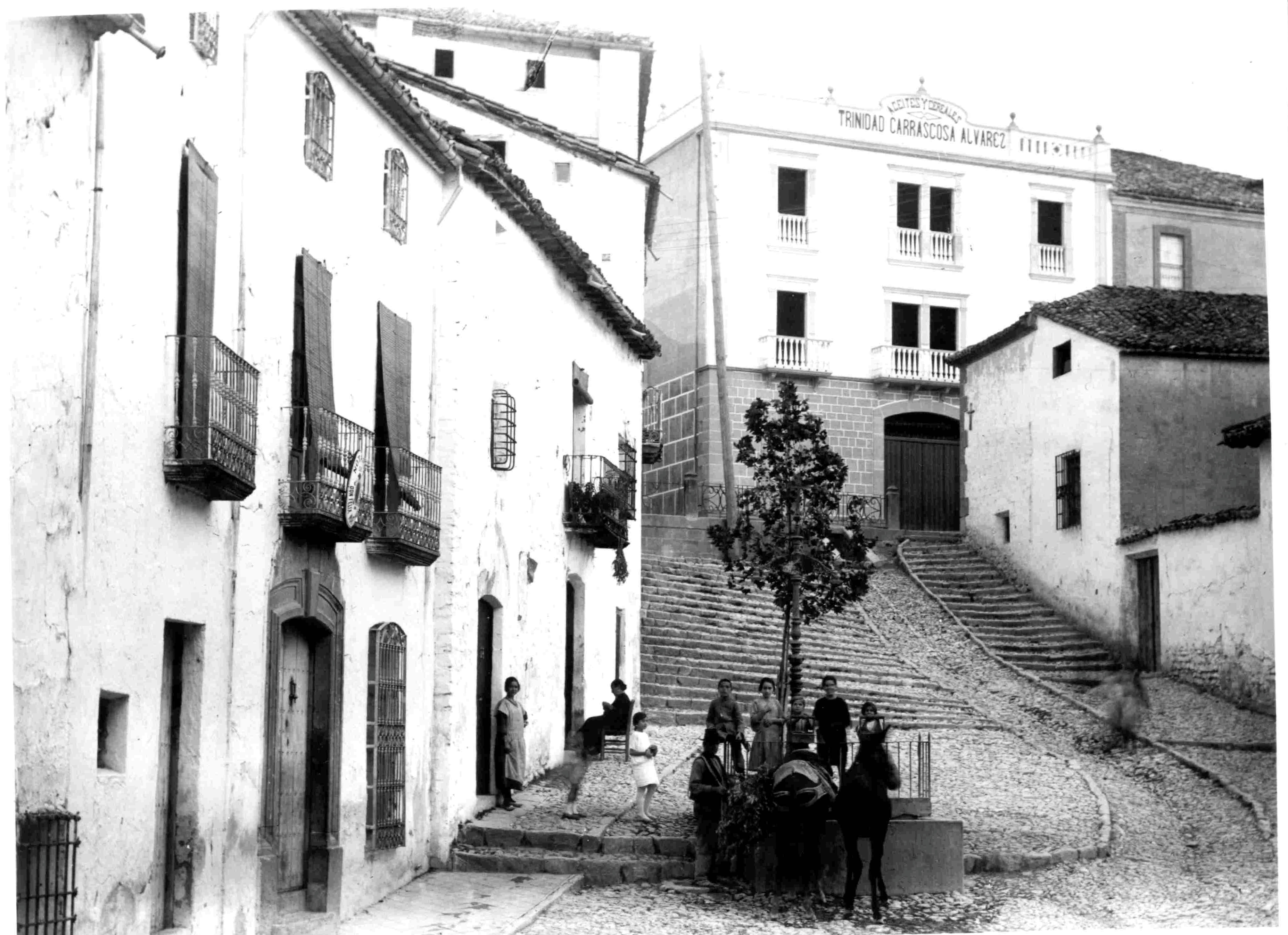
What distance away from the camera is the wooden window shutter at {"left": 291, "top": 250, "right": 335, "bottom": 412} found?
10883 millimetres

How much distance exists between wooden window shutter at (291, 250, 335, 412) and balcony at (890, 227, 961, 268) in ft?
19.8

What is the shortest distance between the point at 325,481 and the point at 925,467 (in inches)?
354

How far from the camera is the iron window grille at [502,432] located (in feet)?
47.4

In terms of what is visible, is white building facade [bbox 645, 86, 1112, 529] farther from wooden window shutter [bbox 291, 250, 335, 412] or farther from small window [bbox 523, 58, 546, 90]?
wooden window shutter [bbox 291, 250, 335, 412]

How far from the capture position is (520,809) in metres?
14.2

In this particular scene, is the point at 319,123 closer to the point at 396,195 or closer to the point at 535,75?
the point at 396,195

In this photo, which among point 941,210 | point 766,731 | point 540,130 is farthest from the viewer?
point 540,130

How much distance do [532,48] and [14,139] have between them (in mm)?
9465

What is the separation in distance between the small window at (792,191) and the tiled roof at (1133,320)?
2201mm

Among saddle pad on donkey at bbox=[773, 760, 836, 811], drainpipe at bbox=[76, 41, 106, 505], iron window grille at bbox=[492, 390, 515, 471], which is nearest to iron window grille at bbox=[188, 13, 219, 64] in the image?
drainpipe at bbox=[76, 41, 106, 505]

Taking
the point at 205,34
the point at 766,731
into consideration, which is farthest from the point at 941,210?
the point at 205,34

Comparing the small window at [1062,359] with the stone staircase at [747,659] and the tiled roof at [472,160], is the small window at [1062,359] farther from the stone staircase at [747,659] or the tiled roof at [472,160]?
the tiled roof at [472,160]

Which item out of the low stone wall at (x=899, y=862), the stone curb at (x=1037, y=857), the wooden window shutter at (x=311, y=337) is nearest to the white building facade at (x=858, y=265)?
the stone curb at (x=1037, y=857)

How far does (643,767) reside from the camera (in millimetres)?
13367
